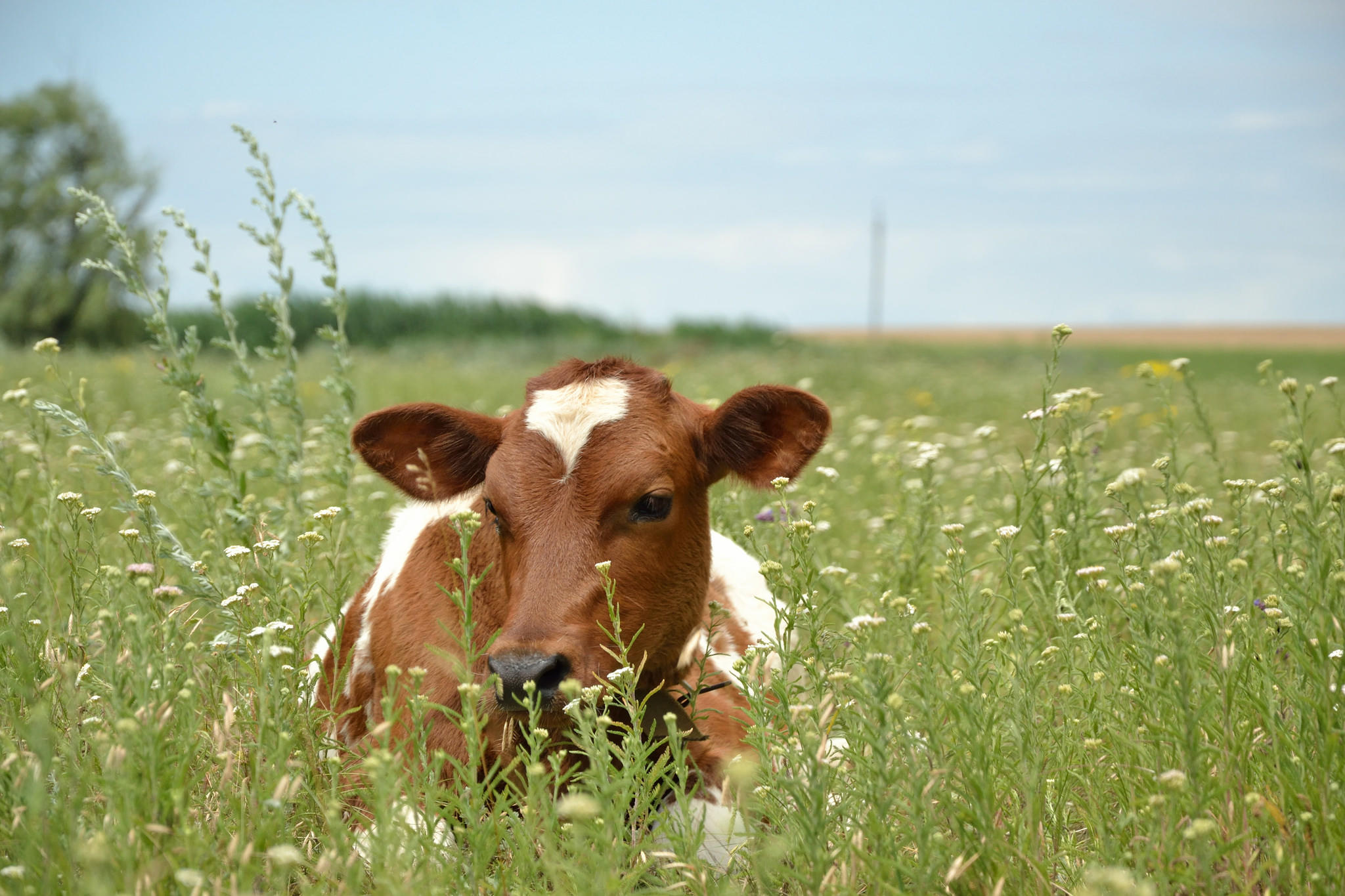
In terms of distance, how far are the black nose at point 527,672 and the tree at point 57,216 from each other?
4479cm

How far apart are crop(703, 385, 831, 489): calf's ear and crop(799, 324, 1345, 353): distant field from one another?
3416cm

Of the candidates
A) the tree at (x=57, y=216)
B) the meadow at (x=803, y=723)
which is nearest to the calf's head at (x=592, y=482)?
the meadow at (x=803, y=723)

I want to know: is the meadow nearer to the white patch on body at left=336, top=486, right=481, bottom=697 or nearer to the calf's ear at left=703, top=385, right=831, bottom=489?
the white patch on body at left=336, top=486, right=481, bottom=697

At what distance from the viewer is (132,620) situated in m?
2.21

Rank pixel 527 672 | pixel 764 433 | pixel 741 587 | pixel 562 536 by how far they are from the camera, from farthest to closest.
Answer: pixel 741 587 → pixel 764 433 → pixel 562 536 → pixel 527 672

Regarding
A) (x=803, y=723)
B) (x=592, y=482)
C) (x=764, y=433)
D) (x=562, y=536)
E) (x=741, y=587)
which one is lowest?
(x=741, y=587)

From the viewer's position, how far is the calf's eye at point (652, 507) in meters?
3.36

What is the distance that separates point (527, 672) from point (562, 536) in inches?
21.1

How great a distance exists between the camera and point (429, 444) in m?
3.89

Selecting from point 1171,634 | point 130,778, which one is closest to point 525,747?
point 130,778

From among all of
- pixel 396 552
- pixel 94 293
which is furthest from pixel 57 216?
pixel 396 552

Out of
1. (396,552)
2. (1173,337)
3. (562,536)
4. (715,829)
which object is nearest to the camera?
(562,536)

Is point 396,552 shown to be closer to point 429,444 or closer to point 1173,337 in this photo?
point 429,444

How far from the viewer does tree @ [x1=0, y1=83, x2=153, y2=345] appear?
146 ft
